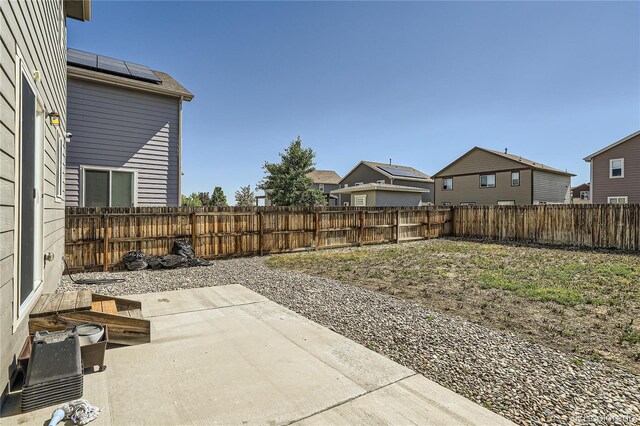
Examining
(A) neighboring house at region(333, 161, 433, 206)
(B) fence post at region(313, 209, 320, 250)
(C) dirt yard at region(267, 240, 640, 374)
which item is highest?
(A) neighboring house at region(333, 161, 433, 206)

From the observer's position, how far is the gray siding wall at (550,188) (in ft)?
73.9

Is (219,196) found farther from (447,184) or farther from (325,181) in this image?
(447,184)

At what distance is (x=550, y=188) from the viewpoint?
2369 centimetres

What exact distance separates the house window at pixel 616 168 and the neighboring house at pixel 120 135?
22.6 meters

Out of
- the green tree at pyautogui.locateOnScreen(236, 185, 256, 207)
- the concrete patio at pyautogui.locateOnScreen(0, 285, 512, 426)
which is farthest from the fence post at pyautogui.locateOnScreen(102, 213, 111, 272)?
the green tree at pyautogui.locateOnScreen(236, 185, 256, 207)

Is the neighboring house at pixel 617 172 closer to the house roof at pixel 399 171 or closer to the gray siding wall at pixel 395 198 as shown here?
the gray siding wall at pixel 395 198

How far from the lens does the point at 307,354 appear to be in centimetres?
301

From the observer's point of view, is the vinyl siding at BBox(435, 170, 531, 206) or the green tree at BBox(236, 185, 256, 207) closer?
the vinyl siding at BBox(435, 170, 531, 206)

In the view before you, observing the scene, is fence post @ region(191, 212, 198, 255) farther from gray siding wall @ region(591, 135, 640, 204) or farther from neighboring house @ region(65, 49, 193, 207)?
gray siding wall @ region(591, 135, 640, 204)

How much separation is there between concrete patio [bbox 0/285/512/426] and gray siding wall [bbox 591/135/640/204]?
2249cm

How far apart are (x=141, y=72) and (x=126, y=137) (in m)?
2.20

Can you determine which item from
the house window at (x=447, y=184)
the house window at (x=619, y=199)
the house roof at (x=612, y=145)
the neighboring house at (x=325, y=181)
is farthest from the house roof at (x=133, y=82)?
the neighboring house at (x=325, y=181)

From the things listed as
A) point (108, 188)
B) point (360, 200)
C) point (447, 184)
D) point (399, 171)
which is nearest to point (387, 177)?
point (399, 171)

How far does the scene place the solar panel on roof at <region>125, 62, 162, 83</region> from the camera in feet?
29.9
